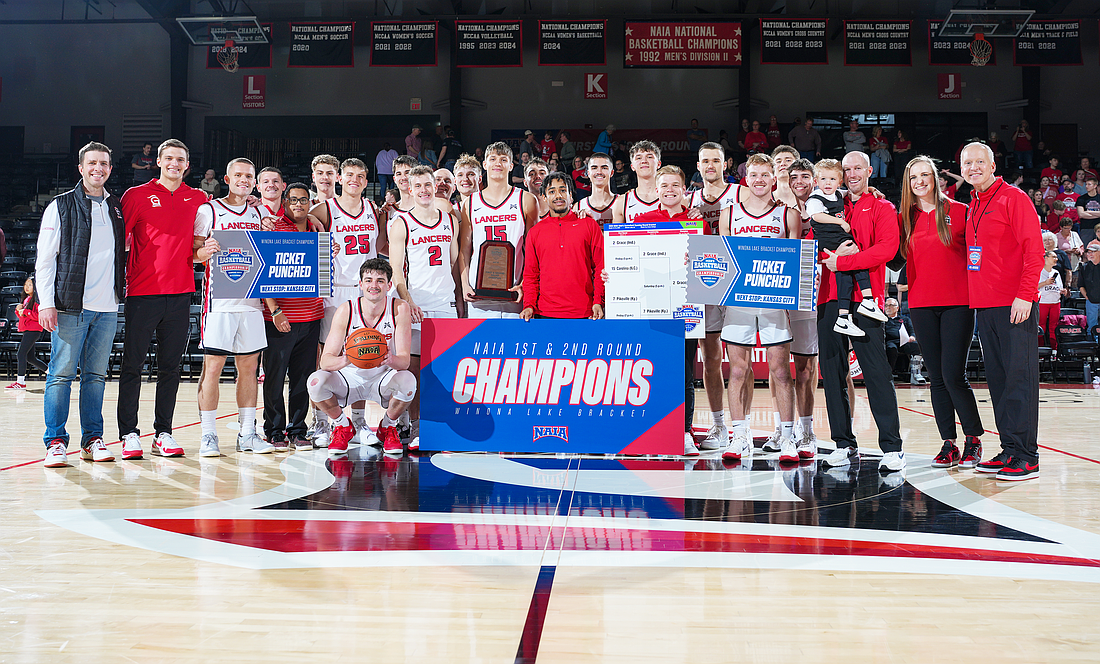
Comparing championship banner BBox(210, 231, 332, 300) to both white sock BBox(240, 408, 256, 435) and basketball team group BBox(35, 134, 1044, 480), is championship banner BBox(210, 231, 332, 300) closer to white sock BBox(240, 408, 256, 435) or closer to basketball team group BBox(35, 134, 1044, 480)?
basketball team group BBox(35, 134, 1044, 480)

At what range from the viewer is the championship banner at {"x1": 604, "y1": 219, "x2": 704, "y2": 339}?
516 cm

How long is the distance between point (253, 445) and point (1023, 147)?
18.4 m

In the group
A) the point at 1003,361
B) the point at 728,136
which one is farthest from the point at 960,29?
the point at 1003,361

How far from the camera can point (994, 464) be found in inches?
181

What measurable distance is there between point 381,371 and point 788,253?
2.85 m

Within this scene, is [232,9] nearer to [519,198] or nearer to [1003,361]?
[519,198]

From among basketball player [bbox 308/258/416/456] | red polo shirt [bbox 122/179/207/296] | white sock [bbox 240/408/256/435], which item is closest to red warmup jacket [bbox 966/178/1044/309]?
basketball player [bbox 308/258/416/456]

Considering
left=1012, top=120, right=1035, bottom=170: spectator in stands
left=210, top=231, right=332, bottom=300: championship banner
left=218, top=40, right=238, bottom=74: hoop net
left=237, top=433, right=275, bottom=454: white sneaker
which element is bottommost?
left=237, top=433, right=275, bottom=454: white sneaker

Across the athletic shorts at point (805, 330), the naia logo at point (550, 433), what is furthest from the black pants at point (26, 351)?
the athletic shorts at point (805, 330)

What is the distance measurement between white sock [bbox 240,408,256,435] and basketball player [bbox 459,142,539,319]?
1745 millimetres

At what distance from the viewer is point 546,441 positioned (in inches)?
200

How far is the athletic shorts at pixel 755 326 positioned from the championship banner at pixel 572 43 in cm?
1229

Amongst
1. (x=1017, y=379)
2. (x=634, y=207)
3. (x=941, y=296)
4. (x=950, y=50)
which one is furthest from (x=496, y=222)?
(x=950, y=50)

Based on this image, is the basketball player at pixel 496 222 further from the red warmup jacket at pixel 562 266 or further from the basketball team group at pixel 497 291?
the red warmup jacket at pixel 562 266
